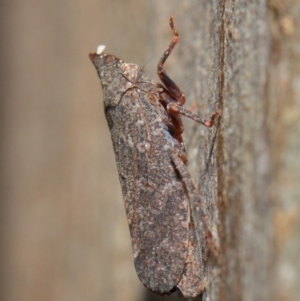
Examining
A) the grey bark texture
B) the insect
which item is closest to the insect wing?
the insect

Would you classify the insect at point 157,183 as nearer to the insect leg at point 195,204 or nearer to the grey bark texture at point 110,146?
the insect leg at point 195,204

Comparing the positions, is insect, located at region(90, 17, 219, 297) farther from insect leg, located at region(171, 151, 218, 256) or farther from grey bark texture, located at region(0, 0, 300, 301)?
grey bark texture, located at region(0, 0, 300, 301)

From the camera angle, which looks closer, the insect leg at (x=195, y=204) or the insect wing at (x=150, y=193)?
the insect leg at (x=195, y=204)

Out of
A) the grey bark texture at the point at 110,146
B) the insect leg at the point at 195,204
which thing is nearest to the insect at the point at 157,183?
the insect leg at the point at 195,204

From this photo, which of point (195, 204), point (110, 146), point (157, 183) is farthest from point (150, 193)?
point (110, 146)

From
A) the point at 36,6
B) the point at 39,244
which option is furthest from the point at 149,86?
the point at 36,6
